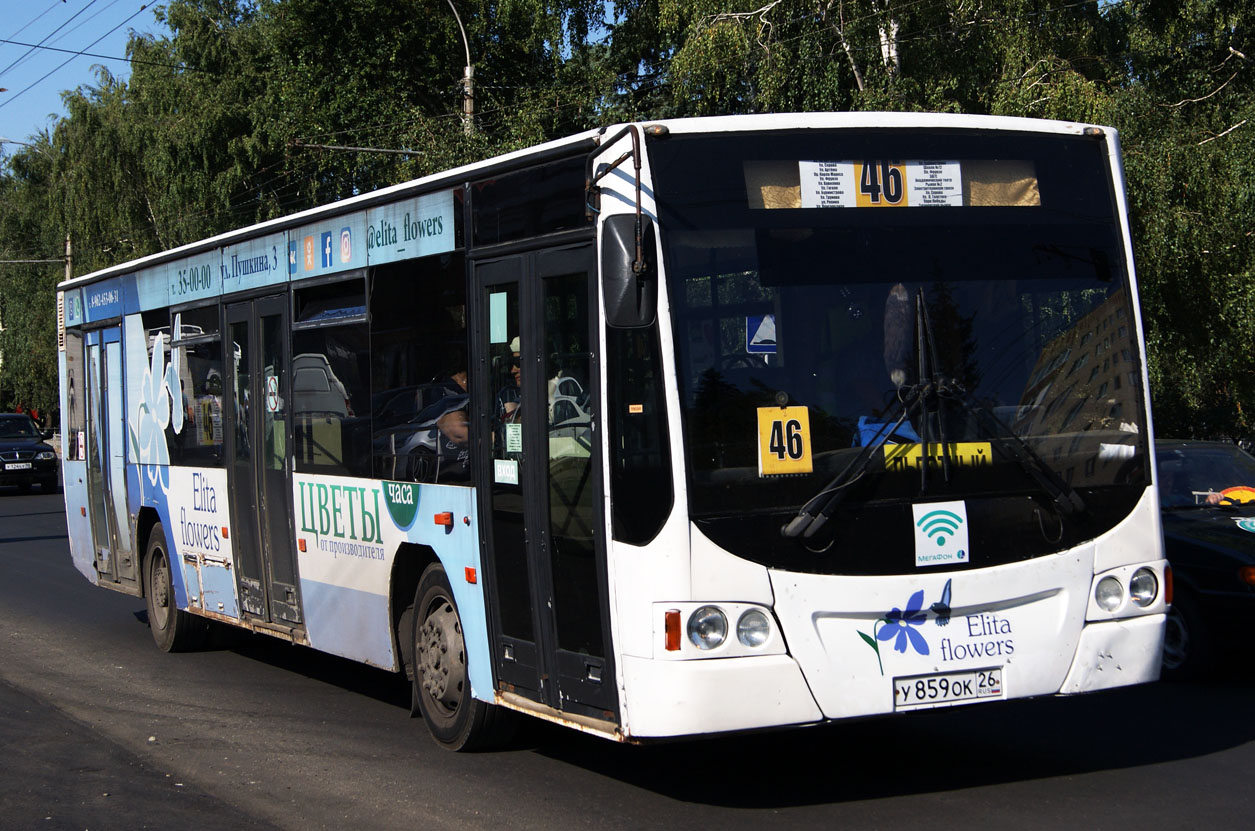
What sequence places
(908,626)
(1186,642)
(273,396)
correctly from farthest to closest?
1. (273,396)
2. (1186,642)
3. (908,626)

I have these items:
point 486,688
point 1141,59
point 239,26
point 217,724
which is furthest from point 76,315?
point 239,26

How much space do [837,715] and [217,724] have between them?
4348mm

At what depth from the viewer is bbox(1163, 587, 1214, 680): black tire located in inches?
352

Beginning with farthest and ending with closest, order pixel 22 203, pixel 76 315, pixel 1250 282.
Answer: pixel 22 203
pixel 1250 282
pixel 76 315

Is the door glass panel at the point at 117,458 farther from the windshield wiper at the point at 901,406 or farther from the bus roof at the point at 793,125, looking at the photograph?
the windshield wiper at the point at 901,406

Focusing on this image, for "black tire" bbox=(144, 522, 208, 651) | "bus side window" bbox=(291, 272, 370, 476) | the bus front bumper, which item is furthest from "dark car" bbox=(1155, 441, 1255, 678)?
"black tire" bbox=(144, 522, 208, 651)

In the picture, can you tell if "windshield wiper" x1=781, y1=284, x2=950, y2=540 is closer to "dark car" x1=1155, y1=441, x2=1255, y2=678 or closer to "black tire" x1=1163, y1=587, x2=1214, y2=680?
"dark car" x1=1155, y1=441, x2=1255, y2=678

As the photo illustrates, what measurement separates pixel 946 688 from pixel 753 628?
0.90 m

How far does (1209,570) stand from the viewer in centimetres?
884

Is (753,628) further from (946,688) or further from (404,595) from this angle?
(404,595)

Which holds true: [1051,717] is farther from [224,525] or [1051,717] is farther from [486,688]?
[224,525]

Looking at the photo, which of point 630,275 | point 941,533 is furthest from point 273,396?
point 941,533

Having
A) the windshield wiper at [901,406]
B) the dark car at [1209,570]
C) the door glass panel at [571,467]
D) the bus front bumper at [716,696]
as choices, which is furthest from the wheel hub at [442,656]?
the dark car at [1209,570]

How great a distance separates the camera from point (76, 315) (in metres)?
13.7
